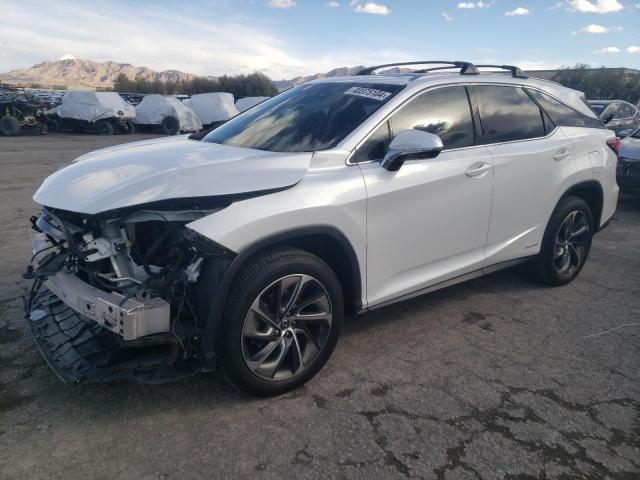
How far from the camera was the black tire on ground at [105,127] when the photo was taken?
2277 cm

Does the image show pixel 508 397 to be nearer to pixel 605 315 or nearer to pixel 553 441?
pixel 553 441

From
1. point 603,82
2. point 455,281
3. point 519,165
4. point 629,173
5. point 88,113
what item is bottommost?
→ point 455,281

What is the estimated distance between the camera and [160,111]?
23922 millimetres

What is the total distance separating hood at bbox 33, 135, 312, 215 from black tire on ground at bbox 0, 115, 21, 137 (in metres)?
20.0

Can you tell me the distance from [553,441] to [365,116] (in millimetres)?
2168

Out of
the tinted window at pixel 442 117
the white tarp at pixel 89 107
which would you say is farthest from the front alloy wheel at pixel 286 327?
the white tarp at pixel 89 107

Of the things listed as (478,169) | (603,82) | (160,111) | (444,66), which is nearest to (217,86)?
(160,111)

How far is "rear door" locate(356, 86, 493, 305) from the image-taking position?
3.10 m

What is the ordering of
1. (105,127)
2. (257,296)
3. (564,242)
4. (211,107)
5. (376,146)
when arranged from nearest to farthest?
1. (257,296)
2. (376,146)
3. (564,242)
4. (105,127)
5. (211,107)

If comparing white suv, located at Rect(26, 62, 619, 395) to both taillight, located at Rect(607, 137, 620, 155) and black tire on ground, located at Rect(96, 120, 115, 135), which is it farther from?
black tire on ground, located at Rect(96, 120, 115, 135)

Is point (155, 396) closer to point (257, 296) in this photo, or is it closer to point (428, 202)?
point (257, 296)

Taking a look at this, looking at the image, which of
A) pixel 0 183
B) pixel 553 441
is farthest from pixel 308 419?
pixel 0 183

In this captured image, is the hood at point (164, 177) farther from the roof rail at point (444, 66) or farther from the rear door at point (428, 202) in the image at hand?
the roof rail at point (444, 66)

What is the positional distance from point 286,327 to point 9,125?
21443 millimetres
